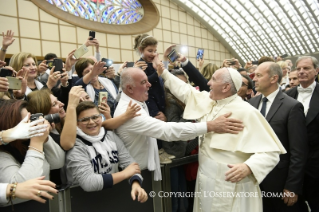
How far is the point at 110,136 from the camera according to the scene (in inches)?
79.3

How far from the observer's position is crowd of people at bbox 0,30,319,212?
155 centimetres

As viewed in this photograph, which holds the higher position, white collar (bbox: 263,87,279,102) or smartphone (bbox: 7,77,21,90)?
smartphone (bbox: 7,77,21,90)

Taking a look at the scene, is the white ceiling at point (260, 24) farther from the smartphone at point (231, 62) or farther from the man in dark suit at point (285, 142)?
the man in dark suit at point (285, 142)

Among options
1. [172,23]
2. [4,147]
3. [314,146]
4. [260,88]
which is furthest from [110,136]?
[172,23]

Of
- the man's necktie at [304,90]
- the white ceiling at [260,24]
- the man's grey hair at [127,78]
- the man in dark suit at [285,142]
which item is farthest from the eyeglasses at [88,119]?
the white ceiling at [260,24]

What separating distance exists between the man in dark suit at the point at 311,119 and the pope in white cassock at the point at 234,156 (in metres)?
0.97

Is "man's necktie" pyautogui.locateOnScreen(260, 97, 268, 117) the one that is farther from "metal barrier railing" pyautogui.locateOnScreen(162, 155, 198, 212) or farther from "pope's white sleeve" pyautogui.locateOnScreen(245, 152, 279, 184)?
"metal barrier railing" pyautogui.locateOnScreen(162, 155, 198, 212)

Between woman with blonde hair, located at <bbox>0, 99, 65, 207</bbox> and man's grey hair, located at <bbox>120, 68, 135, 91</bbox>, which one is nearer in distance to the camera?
woman with blonde hair, located at <bbox>0, 99, 65, 207</bbox>

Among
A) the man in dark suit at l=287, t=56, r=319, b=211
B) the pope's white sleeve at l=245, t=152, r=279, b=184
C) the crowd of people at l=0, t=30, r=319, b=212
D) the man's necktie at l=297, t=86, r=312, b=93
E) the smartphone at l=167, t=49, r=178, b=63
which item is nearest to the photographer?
the crowd of people at l=0, t=30, r=319, b=212

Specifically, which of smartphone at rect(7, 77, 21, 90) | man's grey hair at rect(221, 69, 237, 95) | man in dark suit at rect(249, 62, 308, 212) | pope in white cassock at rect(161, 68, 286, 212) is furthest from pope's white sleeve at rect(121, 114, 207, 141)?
smartphone at rect(7, 77, 21, 90)

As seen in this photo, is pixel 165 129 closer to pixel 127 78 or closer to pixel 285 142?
pixel 127 78

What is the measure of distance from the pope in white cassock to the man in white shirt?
0.10 m

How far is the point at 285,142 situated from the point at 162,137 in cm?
126

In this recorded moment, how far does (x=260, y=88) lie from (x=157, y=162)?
Answer: 4.53 ft
